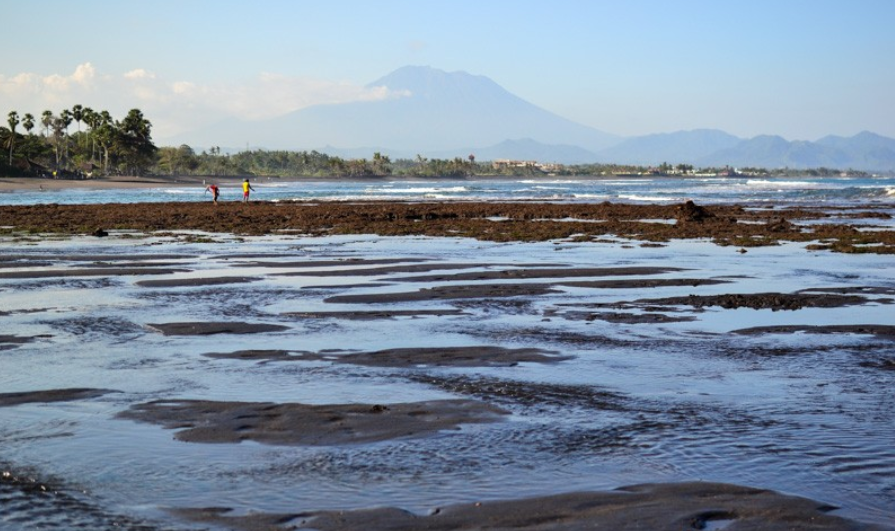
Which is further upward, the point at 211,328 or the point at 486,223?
the point at 211,328

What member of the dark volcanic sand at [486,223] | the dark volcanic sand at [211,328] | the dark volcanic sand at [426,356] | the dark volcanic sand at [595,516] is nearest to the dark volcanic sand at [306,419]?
the dark volcanic sand at [595,516]

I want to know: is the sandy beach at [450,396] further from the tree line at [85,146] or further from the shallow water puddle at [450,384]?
the tree line at [85,146]

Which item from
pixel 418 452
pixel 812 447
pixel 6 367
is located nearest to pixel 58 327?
pixel 6 367

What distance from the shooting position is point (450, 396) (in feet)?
32.7

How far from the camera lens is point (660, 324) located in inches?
579

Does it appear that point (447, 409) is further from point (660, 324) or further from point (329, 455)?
point (660, 324)

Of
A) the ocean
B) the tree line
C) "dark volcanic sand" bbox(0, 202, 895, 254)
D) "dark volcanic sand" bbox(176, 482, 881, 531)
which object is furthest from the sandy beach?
the tree line

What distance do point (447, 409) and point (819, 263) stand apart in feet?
57.1

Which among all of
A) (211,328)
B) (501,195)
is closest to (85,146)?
(501,195)

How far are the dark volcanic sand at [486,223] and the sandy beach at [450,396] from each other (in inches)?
418

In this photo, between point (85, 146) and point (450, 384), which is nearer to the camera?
point (450, 384)

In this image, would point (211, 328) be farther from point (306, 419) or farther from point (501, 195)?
point (501, 195)

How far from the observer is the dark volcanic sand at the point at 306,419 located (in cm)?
842

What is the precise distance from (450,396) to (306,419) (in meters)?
1.58
